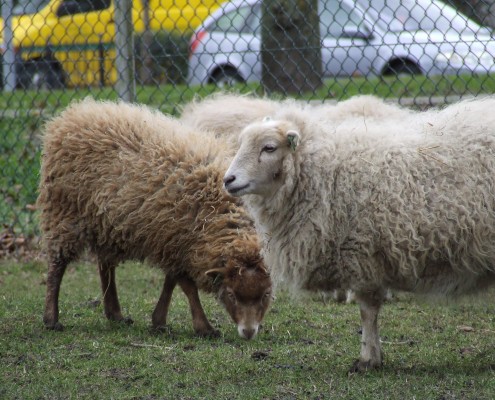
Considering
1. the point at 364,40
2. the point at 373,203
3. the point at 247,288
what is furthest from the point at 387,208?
the point at 364,40

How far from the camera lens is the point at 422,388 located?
4.04 meters

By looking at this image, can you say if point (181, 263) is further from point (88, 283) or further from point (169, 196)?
point (88, 283)

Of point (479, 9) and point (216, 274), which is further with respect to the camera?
point (479, 9)

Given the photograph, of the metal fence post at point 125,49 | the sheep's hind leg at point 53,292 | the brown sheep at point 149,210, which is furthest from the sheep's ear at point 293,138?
the metal fence post at point 125,49

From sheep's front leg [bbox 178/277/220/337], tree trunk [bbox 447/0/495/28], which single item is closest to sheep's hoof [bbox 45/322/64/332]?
sheep's front leg [bbox 178/277/220/337]

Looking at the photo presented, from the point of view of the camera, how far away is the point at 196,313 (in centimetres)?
554

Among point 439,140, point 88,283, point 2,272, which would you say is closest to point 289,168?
point 439,140

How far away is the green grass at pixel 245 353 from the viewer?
4.12 metres

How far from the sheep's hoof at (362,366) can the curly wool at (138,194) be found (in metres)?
0.99

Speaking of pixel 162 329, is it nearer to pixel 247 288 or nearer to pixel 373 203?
pixel 247 288

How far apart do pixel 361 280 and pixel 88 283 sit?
3.49 meters

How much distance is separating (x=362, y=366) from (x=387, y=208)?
79 centimetres

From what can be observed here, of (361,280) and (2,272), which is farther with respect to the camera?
(2,272)

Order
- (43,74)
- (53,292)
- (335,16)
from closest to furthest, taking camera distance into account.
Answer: (53,292)
(335,16)
(43,74)
